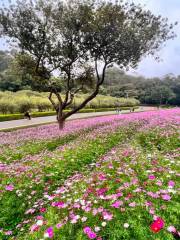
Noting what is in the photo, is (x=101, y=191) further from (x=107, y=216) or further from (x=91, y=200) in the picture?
(x=107, y=216)

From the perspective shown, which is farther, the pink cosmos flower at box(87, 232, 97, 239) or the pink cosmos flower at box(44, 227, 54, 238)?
the pink cosmos flower at box(44, 227, 54, 238)

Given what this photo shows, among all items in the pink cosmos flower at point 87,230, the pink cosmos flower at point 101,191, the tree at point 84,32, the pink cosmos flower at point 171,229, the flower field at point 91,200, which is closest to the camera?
the pink cosmos flower at point 171,229

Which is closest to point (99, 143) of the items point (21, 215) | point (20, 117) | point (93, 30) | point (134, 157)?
point (134, 157)

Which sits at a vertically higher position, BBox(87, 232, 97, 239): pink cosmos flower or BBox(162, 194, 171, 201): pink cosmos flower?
BBox(162, 194, 171, 201): pink cosmos flower

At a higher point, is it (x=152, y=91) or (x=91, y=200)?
(x=152, y=91)

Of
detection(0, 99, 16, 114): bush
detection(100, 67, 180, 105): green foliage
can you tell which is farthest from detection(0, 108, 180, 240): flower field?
detection(100, 67, 180, 105): green foliage

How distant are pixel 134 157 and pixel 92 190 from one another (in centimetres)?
225

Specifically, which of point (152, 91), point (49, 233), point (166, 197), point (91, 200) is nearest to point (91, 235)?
point (49, 233)

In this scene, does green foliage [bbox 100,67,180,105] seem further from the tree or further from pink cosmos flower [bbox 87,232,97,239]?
pink cosmos flower [bbox 87,232,97,239]

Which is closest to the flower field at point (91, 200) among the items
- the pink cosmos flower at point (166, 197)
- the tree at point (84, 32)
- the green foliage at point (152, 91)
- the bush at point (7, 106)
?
the pink cosmos flower at point (166, 197)

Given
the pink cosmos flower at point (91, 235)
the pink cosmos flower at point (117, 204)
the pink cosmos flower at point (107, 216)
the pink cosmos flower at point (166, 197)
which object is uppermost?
the pink cosmos flower at point (166, 197)

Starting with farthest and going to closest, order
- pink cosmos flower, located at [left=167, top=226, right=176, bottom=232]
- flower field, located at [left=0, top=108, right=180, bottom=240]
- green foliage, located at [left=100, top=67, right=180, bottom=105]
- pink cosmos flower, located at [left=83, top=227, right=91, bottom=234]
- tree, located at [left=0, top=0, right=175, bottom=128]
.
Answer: green foliage, located at [left=100, top=67, right=180, bottom=105], tree, located at [left=0, top=0, right=175, bottom=128], flower field, located at [left=0, top=108, right=180, bottom=240], pink cosmos flower, located at [left=83, top=227, right=91, bottom=234], pink cosmos flower, located at [left=167, top=226, right=176, bottom=232]

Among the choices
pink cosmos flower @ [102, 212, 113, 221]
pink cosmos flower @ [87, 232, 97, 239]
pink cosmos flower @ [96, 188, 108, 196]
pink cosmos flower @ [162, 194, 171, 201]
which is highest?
pink cosmos flower @ [162, 194, 171, 201]

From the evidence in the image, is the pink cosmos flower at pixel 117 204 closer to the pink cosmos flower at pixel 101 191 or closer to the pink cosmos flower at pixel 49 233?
the pink cosmos flower at pixel 101 191
